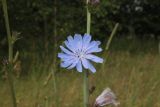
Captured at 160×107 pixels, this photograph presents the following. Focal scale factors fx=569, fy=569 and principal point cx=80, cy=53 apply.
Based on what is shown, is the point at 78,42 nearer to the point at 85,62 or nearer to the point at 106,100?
the point at 85,62

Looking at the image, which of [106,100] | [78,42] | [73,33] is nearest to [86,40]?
[78,42]

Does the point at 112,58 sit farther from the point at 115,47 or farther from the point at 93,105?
the point at 93,105

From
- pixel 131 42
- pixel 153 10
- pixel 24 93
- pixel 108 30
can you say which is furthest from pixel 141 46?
pixel 24 93

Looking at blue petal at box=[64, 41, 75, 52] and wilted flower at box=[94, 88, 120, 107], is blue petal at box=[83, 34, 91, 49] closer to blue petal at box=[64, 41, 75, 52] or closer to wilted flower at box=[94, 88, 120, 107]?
blue petal at box=[64, 41, 75, 52]

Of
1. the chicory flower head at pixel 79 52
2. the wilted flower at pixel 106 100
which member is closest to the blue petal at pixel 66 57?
the chicory flower head at pixel 79 52

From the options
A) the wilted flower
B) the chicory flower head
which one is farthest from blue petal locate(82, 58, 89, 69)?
the wilted flower

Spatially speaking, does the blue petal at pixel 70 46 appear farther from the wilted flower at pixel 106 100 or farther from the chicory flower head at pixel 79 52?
the wilted flower at pixel 106 100
